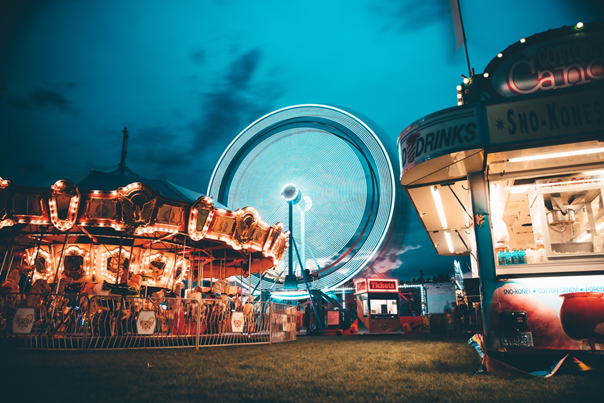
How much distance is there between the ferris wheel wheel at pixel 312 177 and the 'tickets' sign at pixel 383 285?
990 mm

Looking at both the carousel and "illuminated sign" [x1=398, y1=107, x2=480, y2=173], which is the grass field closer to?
"illuminated sign" [x1=398, y1=107, x2=480, y2=173]

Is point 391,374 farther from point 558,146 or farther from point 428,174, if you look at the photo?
point 558,146

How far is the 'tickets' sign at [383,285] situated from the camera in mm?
18484

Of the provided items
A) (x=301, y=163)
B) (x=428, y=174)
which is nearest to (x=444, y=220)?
(x=428, y=174)

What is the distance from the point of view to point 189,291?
1028cm

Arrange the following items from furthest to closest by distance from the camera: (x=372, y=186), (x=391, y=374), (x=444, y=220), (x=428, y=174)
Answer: (x=372, y=186), (x=444, y=220), (x=428, y=174), (x=391, y=374)

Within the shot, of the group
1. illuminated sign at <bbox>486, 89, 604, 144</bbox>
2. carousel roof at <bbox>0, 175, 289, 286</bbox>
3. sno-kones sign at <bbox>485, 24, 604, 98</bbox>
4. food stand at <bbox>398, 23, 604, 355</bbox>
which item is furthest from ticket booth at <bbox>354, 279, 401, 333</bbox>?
illuminated sign at <bbox>486, 89, 604, 144</bbox>

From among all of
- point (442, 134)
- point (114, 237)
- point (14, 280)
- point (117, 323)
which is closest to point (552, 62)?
point (442, 134)

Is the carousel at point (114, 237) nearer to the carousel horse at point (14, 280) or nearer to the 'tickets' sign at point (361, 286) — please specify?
the carousel horse at point (14, 280)

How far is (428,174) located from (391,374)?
96.9 inches

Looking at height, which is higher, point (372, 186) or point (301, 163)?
point (301, 163)

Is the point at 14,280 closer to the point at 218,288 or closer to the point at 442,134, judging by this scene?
the point at 218,288

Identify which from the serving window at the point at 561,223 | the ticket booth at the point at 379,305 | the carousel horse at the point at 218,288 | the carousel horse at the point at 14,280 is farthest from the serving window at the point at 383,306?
the serving window at the point at 561,223

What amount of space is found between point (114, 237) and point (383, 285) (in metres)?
12.5
